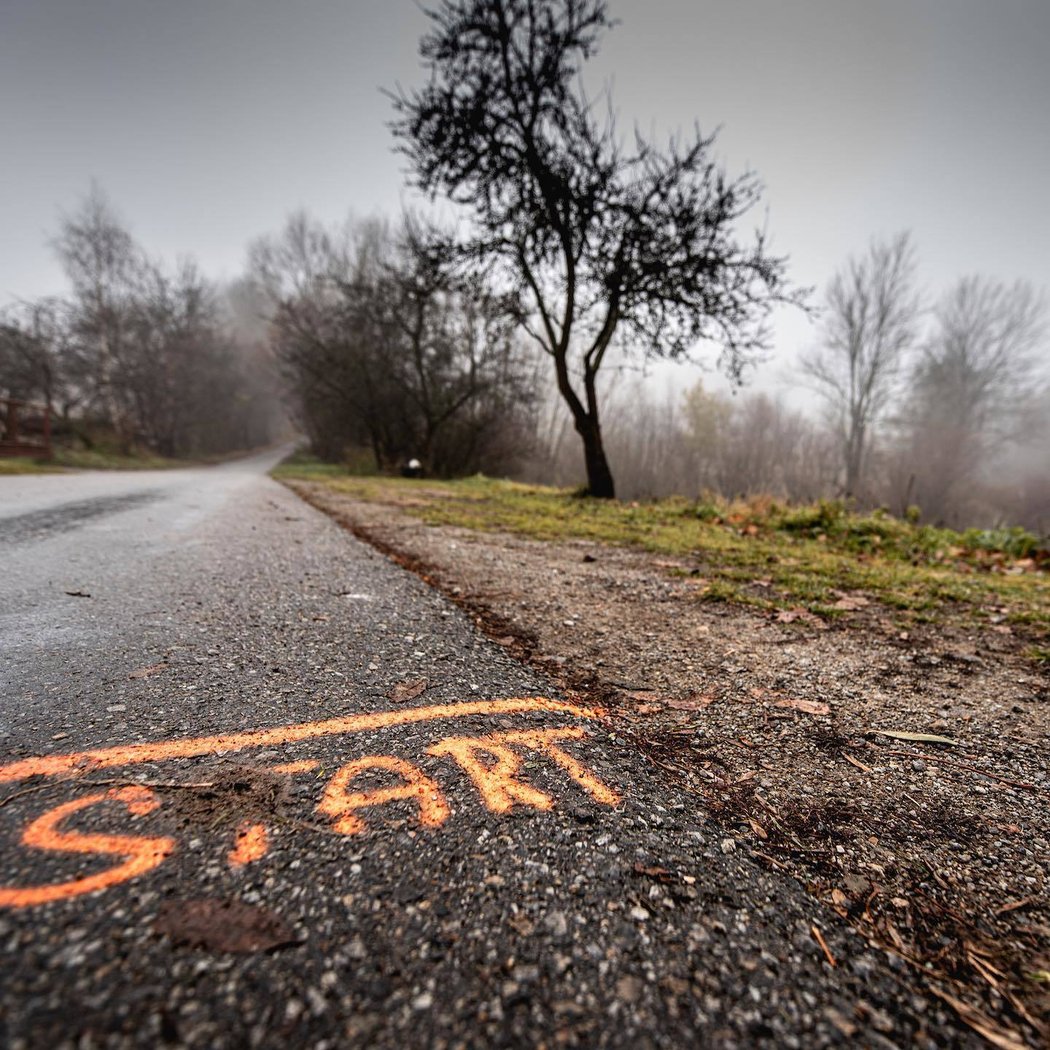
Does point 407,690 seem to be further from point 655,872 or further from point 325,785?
point 655,872

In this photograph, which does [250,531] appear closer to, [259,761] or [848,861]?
[259,761]

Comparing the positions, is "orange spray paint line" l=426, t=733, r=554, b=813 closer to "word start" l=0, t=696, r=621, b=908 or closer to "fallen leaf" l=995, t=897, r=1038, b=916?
"word start" l=0, t=696, r=621, b=908

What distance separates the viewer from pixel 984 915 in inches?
33.2

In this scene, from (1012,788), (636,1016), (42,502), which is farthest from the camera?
(42,502)

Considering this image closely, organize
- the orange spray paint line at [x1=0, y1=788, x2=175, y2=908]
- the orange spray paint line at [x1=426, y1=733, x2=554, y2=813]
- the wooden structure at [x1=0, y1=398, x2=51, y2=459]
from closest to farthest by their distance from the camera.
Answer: the orange spray paint line at [x1=0, y1=788, x2=175, y2=908]
the orange spray paint line at [x1=426, y1=733, x2=554, y2=813]
the wooden structure at [x1=0, y1=398, x2=51, y2=459]

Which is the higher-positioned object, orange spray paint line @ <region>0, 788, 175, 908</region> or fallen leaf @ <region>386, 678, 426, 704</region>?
orange spray paint line @ <region>0, 788, 175, 908</region>

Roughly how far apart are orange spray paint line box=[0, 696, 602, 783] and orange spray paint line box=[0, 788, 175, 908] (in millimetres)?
121

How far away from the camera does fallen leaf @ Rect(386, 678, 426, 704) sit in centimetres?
Answer: 141

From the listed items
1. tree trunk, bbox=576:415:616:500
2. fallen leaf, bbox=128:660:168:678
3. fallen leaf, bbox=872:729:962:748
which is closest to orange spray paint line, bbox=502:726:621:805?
fallen leaf, bbox=872:729:962:748

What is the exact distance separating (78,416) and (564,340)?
22007 mm

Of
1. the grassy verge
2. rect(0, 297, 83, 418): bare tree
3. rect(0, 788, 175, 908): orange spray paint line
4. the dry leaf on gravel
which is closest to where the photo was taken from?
rect(0, 788, 175, 908): orange spray paint line

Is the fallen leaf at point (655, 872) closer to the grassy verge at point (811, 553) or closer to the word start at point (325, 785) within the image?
the word start at point (325, 785)

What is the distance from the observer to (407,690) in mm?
1463

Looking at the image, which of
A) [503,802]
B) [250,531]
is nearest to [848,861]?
[503,802]
